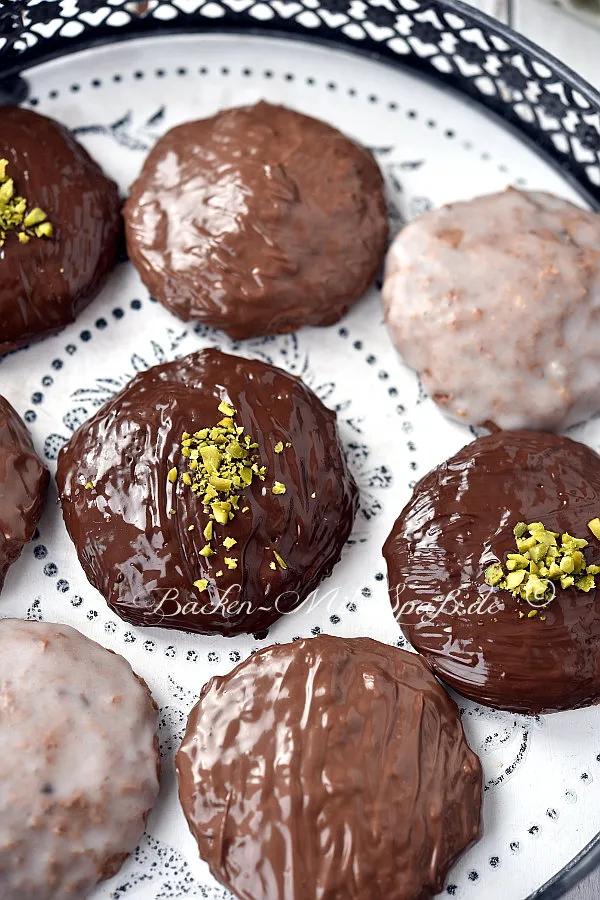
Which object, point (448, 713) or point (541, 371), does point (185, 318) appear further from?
point (448, 713)

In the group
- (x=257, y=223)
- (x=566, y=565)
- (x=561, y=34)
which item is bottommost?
(x=566, y=565)

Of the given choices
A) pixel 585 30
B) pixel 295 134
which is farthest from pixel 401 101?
pixel 585 30

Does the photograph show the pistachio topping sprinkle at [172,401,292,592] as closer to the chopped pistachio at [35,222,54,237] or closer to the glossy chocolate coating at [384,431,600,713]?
the glossy chocolate coating at [384,431,600,713]

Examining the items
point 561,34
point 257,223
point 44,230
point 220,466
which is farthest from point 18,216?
point 561,34

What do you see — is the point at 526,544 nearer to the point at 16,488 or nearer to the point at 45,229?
the point at 16,488

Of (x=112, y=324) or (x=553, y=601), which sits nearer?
(x=553, y=601)
